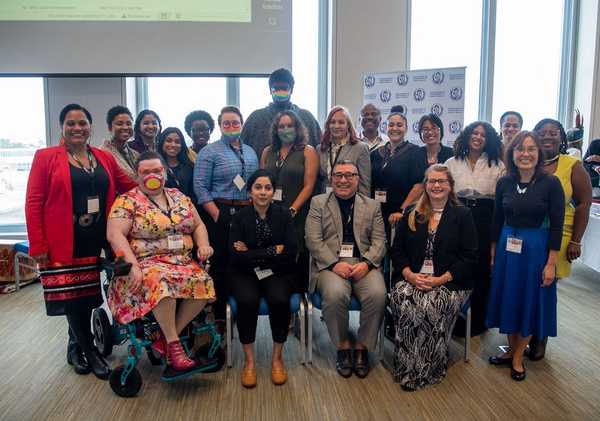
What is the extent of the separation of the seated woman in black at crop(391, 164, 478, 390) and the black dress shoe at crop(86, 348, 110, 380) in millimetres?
→ 1685

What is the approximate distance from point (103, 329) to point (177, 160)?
4.15 feet

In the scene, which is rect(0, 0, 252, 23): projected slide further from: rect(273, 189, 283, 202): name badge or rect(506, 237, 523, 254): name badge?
rect(506, 237, 523, 254): name badge

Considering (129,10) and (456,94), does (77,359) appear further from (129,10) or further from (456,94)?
(456,94)

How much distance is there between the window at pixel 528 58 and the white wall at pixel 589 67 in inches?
11.0

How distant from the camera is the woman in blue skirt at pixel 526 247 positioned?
8.25ft

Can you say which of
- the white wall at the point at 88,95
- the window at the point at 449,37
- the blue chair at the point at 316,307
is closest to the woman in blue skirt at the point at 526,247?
the blue chair at the point at 316,307

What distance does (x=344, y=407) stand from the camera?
2.33m

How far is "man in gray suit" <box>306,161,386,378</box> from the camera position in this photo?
2.65 meters

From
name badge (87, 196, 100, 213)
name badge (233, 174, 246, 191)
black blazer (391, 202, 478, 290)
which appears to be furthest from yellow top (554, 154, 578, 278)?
name badge (87, 196, 100, 213)

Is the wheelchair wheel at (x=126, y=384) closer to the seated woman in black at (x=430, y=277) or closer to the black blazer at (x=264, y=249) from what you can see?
the black blazer at (x=264, y=249)

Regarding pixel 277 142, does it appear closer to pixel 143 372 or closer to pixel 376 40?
pixel 143 372

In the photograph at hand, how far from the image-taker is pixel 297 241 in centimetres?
277

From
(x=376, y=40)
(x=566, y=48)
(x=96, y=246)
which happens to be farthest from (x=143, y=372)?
(x=566, y=48)

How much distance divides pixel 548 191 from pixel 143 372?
2.58 m
